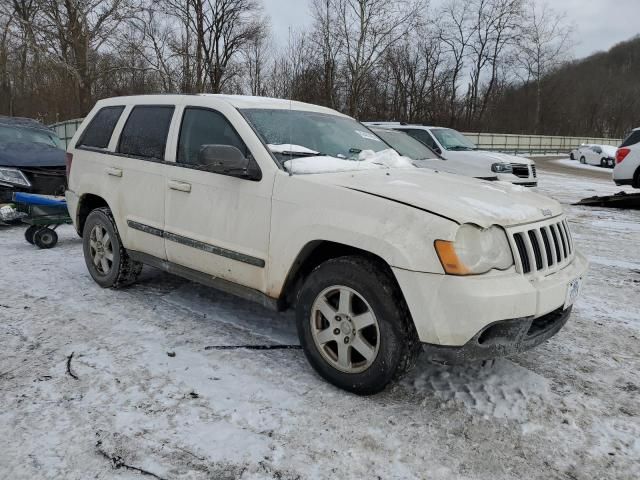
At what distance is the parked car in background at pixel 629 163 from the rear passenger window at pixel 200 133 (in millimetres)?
11243

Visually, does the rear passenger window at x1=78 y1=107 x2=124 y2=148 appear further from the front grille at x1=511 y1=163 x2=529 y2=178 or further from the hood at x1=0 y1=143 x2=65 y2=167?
the front grille at x1=511 y1=163 x2=529 y2=178

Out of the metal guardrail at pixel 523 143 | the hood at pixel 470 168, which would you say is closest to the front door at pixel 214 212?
the hood at pixel 470 168

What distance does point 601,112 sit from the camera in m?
58.0

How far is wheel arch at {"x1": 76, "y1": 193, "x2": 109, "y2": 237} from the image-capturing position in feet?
16.4

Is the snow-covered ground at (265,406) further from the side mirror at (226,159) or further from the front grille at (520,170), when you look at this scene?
the front grille at (520,170)

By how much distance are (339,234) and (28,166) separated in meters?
6.74

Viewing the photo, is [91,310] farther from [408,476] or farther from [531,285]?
[531,285]

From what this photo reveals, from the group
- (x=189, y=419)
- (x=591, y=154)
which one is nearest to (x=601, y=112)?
(x=591, y=154)

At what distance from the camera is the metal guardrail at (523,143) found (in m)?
34.8

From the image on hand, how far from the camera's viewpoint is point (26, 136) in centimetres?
934

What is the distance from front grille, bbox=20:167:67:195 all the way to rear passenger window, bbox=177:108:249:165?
471 cm

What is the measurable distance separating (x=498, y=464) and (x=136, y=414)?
184 centimetres

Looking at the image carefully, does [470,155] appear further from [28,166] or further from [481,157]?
[28,166]

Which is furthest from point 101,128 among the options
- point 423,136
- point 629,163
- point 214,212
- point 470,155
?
point 629,163
